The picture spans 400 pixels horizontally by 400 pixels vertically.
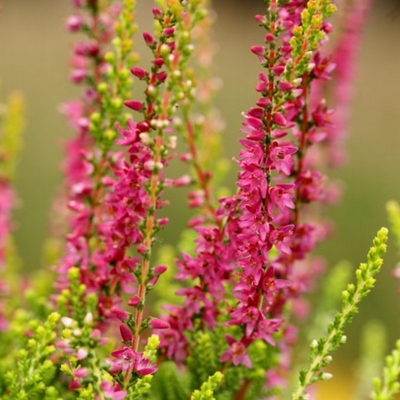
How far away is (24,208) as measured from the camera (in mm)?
3076

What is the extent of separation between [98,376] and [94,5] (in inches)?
23.6

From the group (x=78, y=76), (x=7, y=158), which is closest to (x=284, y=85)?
(x=78, y=76)

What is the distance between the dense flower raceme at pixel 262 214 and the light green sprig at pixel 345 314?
49 mm

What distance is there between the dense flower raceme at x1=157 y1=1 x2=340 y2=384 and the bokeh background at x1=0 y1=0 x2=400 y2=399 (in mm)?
2067

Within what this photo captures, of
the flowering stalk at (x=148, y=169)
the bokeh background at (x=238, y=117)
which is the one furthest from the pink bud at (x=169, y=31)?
the bokeh background at (x=238, y=117)

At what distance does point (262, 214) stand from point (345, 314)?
11cm

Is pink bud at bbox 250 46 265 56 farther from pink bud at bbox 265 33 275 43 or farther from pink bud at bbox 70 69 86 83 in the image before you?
pink bud at bbox 70 69 86 83

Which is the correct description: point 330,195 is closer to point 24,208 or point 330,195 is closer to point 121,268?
point 121,268

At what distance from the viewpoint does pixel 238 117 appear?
332 cm

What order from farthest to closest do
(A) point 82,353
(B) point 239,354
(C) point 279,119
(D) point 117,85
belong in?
(D) point 117,85 < (B) point 239,354 < (C) point 279,119 < (A) point 82,353

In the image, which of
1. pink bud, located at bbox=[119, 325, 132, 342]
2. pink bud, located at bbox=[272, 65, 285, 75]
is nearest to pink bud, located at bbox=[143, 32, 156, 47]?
pink bud, located at bbox=[272, 65, 285, 75]

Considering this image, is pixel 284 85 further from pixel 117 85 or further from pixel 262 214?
pixel 117 85

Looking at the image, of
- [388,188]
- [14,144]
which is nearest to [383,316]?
[388,188]

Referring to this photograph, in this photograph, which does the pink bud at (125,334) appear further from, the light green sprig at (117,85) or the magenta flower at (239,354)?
the light green sprig at (117,85)
